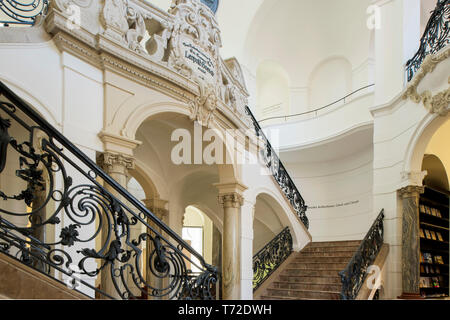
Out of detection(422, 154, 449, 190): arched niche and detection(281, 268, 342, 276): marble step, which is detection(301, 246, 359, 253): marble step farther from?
detection(422, 154, 449, 190): arched niche

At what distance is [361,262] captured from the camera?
664 centimetres

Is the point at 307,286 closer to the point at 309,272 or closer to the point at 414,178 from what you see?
the point at 309,272

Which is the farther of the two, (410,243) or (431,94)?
(410,243)

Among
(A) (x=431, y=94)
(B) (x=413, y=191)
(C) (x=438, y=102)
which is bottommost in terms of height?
(B) (x=413, y=191)

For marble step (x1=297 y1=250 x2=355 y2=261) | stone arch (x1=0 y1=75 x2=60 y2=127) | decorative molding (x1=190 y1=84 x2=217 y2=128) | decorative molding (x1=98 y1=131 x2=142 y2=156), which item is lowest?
marble step (x1=297 y1=250 x2=355 y2=261)

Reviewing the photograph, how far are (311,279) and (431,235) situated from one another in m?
2.56

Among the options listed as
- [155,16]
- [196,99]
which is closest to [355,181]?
[196,99]

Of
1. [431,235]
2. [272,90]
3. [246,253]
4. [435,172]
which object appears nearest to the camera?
[246,253]

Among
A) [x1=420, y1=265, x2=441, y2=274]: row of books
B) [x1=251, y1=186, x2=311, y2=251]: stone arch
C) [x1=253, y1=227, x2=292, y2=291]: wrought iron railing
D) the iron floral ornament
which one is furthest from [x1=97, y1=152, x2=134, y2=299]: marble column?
the iron floral ornament

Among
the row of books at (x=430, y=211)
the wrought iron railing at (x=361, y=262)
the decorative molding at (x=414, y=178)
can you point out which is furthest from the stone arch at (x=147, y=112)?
the row of books at (x=430, y=211)

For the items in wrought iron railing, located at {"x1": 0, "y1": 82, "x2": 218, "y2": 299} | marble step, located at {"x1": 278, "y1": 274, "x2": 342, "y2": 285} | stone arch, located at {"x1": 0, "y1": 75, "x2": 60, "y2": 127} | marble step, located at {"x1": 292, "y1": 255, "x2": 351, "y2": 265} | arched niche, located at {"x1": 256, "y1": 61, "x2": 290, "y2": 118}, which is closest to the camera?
wrought iron railing, located at {"x1": 0, "y1": 82, "x2": 218, "y2": 299}

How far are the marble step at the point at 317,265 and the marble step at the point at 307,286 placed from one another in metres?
0.59

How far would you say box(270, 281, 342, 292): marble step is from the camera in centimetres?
719

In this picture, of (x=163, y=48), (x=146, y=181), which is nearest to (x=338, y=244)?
(x=146, y=181)
